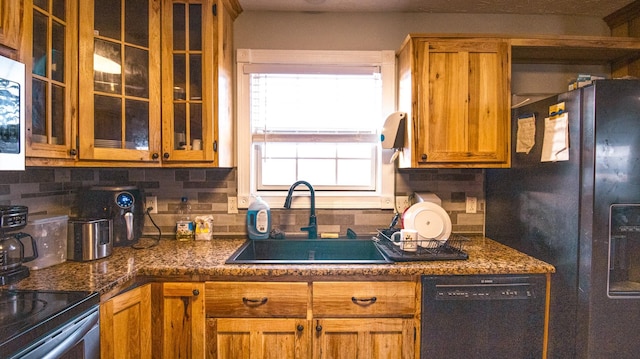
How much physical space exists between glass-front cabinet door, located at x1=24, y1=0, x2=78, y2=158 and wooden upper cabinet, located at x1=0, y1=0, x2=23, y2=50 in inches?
1.4

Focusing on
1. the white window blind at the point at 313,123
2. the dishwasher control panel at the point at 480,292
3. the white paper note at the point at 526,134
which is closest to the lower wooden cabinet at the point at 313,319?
the dishwasher control panel at the point at 480,292

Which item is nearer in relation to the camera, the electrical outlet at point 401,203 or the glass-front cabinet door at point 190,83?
the glass-front cabinet door at point 190,83

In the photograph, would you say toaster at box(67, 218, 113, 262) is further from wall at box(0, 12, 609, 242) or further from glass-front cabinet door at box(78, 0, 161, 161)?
wall at box(0, 12, 609, 242)

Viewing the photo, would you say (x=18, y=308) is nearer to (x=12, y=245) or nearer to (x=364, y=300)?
(x=12, y=245)

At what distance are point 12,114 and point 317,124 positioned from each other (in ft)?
4.97

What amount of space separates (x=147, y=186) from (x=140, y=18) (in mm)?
996

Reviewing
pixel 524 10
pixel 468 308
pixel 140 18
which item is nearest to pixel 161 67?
pixel 140 18

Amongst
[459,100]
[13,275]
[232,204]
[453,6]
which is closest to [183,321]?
[13,275]

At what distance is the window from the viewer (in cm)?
216

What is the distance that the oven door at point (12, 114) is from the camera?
113 centimetres

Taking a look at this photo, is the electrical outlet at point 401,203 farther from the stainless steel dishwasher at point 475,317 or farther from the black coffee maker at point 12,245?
the black coffee maker at point 12,245

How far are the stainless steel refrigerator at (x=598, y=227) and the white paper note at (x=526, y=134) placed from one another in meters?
0.20

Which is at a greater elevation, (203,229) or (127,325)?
(203,229)

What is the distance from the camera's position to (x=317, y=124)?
2244 millimetres
